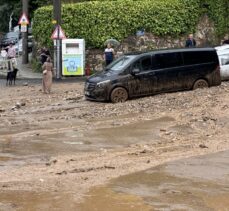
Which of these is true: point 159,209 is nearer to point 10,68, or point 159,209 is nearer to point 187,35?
point 10,68

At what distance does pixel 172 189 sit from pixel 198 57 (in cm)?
1302

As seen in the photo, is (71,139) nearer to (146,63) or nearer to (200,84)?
(146,63)

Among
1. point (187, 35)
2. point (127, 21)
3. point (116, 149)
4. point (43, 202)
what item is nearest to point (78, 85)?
point (127, 21)

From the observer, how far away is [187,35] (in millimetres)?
Result: 31844

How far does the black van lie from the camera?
64.6 ft

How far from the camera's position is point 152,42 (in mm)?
31234

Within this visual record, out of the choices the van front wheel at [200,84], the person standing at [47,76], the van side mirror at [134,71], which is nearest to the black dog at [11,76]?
the person standing at [47,76]

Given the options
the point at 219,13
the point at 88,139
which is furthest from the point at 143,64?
the point at 219,13

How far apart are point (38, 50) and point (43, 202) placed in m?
24.5

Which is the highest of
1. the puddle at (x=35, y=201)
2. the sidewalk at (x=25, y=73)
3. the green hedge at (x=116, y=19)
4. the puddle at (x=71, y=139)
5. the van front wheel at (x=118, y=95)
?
the green hedge at (x=116, y=19)

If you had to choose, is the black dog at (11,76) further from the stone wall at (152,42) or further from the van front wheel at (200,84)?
the van front wheel at (200,84)

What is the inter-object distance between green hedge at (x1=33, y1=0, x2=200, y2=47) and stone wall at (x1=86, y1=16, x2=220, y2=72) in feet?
1.13

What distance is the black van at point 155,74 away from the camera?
19.7 meters

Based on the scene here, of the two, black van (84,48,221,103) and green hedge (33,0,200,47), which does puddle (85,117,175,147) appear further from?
green hedge (33,0,200,47)
